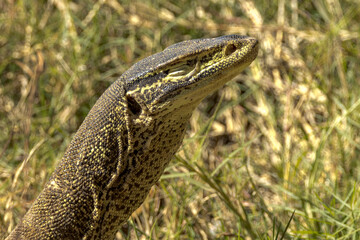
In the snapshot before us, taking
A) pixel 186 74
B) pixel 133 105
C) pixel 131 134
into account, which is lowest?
pixel 131 134

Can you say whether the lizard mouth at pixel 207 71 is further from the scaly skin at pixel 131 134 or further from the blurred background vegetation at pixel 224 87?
the blurred background vegetation at pixel 224 87

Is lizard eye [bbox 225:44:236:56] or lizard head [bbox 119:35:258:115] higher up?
lizard eye [bbox 225:44:236:56]

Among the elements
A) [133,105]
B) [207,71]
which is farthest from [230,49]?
[133,105]

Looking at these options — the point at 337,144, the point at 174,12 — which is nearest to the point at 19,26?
the point at 174,12

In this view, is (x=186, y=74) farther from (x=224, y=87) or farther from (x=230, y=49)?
(x=224, y=87)

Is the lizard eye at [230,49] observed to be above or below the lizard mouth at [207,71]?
above

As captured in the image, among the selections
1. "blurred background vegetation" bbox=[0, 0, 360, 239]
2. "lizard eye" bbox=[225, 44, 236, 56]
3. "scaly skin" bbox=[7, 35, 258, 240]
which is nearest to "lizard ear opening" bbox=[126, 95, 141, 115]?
"scaly skin" bbox=[7, 35, 258, 240]

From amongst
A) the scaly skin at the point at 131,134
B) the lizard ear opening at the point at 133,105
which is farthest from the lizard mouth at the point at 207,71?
the lizard ear opening at the point at 133,105

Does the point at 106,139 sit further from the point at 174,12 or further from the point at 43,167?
the point at 174,12

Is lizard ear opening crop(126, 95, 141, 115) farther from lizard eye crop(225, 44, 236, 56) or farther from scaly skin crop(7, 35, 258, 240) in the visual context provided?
lizard eye crop(225, 44, 236, 56)
